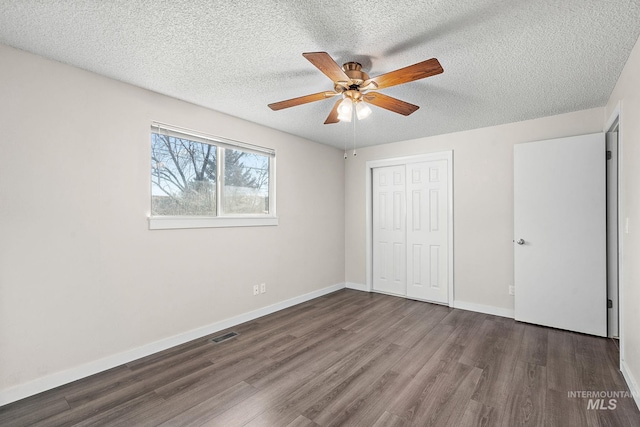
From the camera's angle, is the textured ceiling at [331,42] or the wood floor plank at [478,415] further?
the wood floor plank at [478,415]

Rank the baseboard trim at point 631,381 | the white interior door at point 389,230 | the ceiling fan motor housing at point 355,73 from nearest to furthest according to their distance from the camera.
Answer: the baseboard trim at point 631,381
the ceiling fan motor housing at point 355,73
the white interior door at point 389,230

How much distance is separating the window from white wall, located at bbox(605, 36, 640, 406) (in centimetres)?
329

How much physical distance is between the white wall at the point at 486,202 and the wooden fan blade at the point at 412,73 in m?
2.39

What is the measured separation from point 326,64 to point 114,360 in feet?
9.17

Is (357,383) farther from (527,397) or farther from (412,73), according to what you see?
(412,73)

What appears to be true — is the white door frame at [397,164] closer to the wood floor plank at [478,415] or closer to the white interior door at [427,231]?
the white interior door at [427,231]

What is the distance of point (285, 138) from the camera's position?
13.2ft

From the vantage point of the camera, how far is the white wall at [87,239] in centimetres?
203

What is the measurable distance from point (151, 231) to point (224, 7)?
1.97 meters

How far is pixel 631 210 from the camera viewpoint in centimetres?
212

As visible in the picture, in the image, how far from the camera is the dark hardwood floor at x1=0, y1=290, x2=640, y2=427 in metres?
1.85

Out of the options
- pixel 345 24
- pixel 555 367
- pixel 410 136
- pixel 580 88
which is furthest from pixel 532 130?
pixel 345 24

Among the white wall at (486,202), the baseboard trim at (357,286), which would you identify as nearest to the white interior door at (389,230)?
the baseboard trim at (357,286)

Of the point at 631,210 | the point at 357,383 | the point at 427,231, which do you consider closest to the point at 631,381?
the point at 631,210
